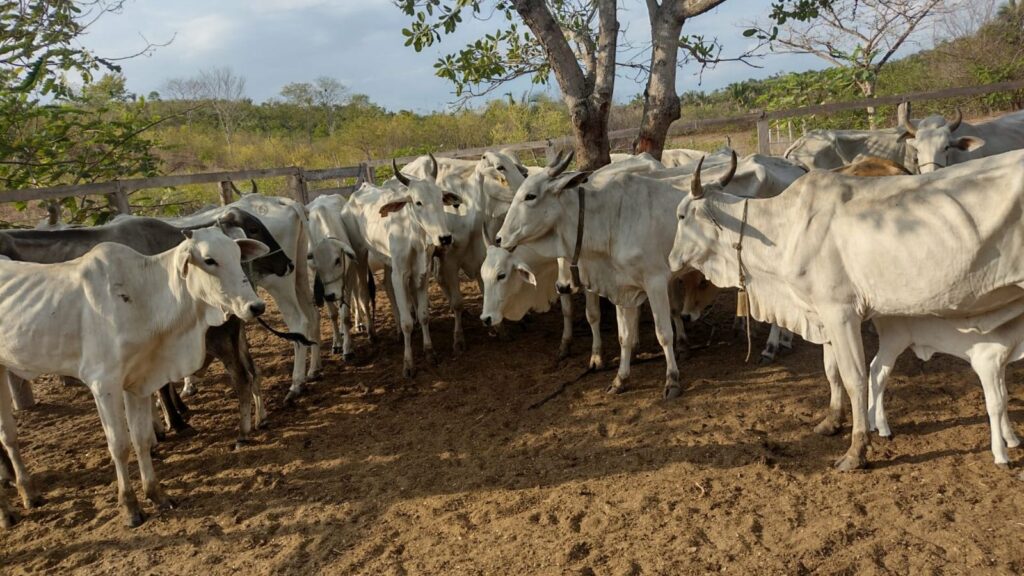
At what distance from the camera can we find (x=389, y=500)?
13.2ft

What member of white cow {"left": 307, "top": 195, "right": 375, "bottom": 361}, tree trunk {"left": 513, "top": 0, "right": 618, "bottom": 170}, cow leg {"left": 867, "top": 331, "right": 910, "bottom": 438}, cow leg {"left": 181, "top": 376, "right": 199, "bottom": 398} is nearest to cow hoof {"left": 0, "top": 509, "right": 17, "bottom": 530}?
cow leg {"left": 181, "top": 376, "right": 199, "bottom": 398}

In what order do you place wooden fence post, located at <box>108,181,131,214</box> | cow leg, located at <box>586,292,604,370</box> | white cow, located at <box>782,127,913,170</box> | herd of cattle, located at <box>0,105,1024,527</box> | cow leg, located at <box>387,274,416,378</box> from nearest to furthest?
herd of cattle, located at <box>0,105,1024,527</box>, cow leg, located at <box>586,292,604,370</box>, cow leg, located at <box>387,274,416,378</box>, wooden fence post, located at <box>108,181,131,214</box>, white cow, located at <box>782,127,913,170</box>

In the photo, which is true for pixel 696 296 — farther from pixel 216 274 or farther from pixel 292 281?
pixel 216 274

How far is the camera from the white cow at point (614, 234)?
17.1 ft

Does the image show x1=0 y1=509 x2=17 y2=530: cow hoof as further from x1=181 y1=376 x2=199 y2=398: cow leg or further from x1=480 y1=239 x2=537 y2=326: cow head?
x1=480 y1=239 x2=537 y2=326: cow head

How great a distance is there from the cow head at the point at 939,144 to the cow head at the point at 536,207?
3.83 m

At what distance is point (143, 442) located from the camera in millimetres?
4168

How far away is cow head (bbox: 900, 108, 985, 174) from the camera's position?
667 cm

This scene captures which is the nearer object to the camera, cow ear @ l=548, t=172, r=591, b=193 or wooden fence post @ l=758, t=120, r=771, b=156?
cow ear @ l=548, t=172, r=591, b=193

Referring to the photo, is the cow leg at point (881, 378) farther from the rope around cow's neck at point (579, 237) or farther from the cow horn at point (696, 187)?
the rope around cow's neck at point (579, 237)

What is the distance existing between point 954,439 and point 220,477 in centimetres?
457

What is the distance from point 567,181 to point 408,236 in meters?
2.01

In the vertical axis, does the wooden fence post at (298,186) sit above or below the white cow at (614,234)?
above

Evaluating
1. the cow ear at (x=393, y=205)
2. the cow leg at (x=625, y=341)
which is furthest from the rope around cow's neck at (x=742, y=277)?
the cow ear at (x=393, y=205)
